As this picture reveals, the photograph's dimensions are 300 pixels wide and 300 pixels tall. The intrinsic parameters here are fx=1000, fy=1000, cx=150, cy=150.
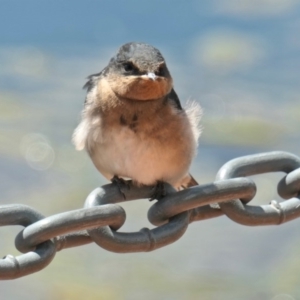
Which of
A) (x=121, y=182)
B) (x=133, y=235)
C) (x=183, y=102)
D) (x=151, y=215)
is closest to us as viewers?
(x=133, y=235)

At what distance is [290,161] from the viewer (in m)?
1.91

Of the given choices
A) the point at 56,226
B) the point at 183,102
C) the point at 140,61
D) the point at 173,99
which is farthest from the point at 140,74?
the point at 183,102

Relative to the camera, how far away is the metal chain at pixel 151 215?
1.60 m

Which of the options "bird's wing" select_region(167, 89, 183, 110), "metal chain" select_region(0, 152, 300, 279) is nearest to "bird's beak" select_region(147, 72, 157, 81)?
"bird's wing" select_region(167, 89, 183, 110)

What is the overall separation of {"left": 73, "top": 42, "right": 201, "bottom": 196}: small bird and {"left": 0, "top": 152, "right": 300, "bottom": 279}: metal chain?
1.20 feet

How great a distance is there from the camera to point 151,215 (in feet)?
5.96

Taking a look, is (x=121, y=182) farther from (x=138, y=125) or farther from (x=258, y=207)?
(x=258, y=207)

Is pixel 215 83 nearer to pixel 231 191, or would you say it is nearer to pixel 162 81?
pixel 162 81

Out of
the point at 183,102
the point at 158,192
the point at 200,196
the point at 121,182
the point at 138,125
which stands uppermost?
the point at 183,102

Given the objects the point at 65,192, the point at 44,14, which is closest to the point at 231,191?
the point at 65,192

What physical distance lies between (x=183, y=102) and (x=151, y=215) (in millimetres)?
3587

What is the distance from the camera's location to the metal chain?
1596mm

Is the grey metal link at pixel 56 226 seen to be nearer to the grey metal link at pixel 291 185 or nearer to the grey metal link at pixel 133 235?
the grey metal link at pixel 133 235

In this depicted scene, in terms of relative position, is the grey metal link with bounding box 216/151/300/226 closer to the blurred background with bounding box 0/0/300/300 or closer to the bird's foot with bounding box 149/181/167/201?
the bird's foot with bounding box 149/181/167/201
